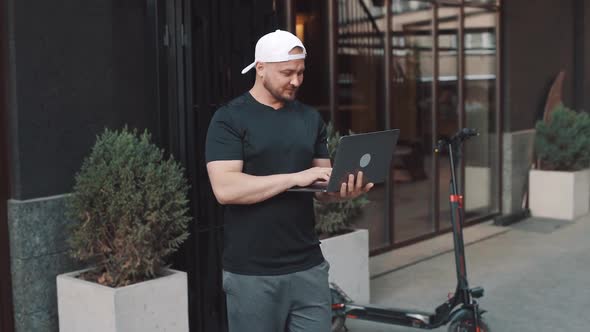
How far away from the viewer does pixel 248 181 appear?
301cm

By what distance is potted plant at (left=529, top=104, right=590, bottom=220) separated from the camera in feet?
31.4

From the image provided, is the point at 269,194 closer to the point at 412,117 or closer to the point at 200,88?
the point at 200,88

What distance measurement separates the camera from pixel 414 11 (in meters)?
8.38

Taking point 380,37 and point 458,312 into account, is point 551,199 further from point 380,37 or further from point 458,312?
point 458,312

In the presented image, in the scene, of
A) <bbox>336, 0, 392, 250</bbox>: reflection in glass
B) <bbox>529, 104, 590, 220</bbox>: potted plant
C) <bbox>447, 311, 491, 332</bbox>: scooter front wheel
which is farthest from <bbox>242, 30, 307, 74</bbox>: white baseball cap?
<bbox>529, 104, 590, 220</bbox>: potted plant

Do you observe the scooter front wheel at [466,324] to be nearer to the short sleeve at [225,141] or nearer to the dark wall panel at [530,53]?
the short sleeve at [225,141]

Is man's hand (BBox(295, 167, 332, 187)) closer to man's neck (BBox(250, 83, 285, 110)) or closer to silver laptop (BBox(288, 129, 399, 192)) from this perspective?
silver laptop (BBox(288, 129, 399, 192))

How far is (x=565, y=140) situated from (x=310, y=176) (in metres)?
7.27

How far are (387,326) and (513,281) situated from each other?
5.64ft

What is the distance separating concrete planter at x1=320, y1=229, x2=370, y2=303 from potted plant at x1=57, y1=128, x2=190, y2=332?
54.1 inches

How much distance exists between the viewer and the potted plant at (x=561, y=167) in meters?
9.57

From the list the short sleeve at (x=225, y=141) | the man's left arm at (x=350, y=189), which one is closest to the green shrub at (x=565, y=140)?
the man's left arm at (x=350, y=189)

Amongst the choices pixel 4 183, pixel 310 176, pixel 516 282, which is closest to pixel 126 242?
pixel 4 183

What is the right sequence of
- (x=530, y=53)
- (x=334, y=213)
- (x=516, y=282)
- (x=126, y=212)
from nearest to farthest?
(x=126, y=212)
(x=334, y=213)
(x=516, y=282)
(x=530, y=53)
